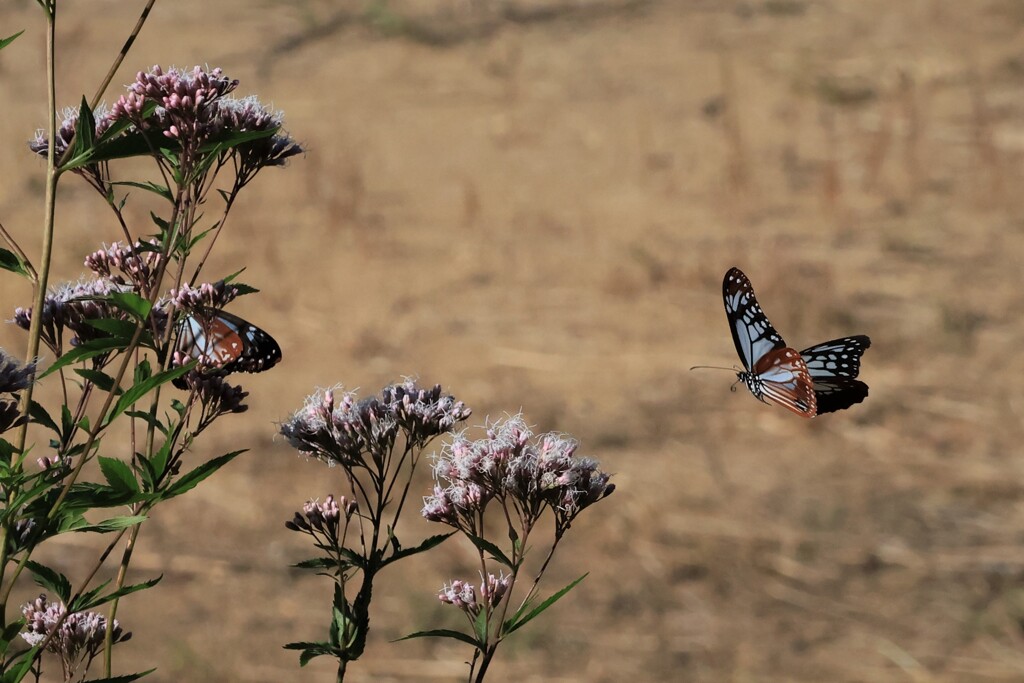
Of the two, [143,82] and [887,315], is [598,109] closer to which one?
[887,315]

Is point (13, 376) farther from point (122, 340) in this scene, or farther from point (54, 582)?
point (54, 582)

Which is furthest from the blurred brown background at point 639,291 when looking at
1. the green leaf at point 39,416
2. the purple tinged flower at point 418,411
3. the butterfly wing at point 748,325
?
the green leaf at point 39,416

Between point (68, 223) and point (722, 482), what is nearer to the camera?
point (722, 482)

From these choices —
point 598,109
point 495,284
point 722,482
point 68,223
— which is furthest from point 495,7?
point 722,482

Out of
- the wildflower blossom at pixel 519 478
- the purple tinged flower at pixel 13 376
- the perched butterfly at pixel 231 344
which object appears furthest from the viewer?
the perched butterfly at pixel 231 344

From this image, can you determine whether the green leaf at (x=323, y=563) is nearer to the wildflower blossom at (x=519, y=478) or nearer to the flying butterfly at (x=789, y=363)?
the wildflower blossom at (x=519, y=478)

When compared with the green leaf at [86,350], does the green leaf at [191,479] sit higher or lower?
lower

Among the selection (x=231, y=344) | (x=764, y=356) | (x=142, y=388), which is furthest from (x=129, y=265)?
(x=764, y=356)
